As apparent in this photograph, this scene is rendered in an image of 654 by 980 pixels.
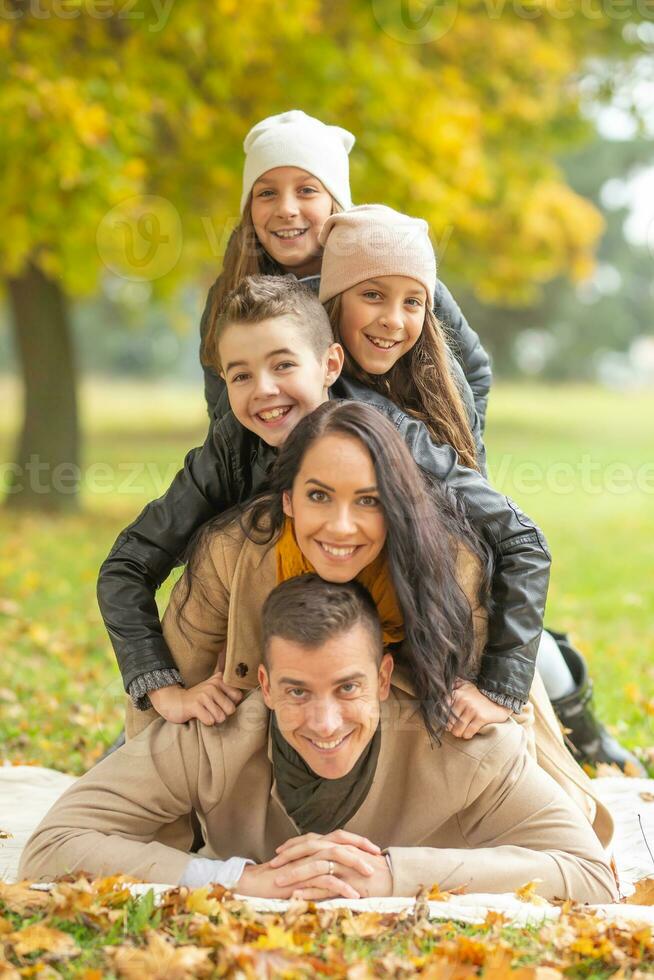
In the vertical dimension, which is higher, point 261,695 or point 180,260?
point 180,260

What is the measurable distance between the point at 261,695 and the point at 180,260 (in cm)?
1060

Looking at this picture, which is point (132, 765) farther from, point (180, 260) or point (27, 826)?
point (180, 260)

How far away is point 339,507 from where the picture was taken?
3408 millimetres

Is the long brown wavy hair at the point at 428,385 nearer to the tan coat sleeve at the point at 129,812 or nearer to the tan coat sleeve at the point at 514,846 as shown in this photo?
the tan coat sleeve at the point at 514,846

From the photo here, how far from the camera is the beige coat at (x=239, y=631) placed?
12.2ft

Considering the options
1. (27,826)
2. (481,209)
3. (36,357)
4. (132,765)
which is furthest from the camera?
(481,209)

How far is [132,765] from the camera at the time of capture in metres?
3.69

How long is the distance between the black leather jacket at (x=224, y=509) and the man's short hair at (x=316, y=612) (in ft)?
1.41

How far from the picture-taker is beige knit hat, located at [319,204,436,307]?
12.9 ft

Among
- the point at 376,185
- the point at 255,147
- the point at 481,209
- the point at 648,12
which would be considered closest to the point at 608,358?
the point at 481,209

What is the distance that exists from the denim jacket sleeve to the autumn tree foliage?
5160 mm
